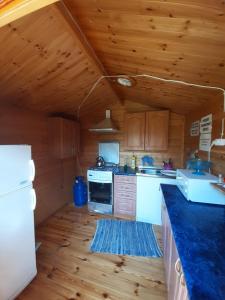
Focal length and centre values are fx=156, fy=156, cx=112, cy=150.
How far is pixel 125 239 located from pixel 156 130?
79.2 inches

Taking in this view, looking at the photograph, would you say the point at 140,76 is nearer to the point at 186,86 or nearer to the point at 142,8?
the point at 186,86

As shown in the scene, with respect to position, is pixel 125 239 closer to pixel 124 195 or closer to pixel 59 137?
pixel 124 195

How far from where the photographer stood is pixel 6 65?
1.51 meters

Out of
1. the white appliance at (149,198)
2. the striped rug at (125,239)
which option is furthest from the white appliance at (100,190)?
the white appliance at (149,198)

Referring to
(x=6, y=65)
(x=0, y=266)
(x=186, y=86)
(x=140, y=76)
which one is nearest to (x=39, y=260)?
(x=0, y=266)

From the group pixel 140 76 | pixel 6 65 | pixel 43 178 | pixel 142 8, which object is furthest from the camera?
pixel 43 178

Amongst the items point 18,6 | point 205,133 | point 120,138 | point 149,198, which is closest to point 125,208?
point 149,198

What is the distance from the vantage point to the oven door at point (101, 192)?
122 inches

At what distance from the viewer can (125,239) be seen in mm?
2361

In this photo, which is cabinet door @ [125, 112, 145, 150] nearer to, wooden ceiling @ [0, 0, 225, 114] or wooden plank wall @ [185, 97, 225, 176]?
wooden ceiling @ [0, 0, 225, 114]

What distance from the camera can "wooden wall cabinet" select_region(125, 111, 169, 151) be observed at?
307 centimetres

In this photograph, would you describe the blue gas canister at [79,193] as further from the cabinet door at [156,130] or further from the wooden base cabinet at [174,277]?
the wooden base cabinet at [174,277]

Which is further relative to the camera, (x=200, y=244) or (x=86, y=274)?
(x=86, y=274)

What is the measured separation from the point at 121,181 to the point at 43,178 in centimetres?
145
